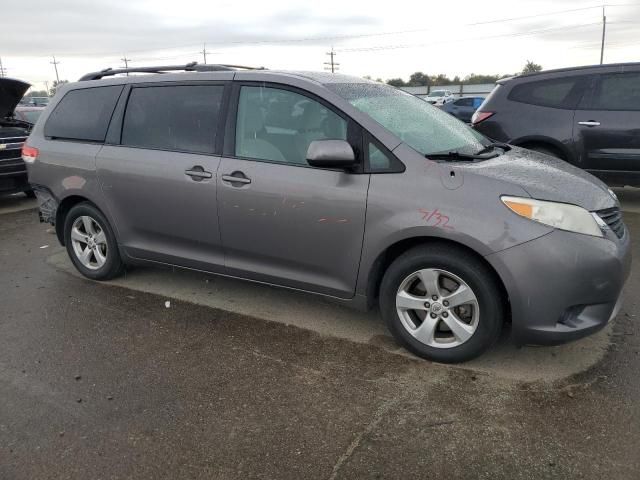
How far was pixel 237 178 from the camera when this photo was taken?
12.0ft

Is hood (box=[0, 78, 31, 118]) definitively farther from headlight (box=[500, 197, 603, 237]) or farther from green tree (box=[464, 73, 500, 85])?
green tree (box=[464, 73, 500, 85])

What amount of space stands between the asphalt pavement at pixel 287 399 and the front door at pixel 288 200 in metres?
0.48

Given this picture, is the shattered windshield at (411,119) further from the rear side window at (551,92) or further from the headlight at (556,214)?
the rear side window at (551,92)

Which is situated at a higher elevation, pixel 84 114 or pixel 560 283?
pixel 84 114

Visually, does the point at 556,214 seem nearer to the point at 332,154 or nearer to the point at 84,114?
the point at 332,154

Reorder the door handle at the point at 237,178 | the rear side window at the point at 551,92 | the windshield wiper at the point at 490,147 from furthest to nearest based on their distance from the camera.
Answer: the rear side window at the point at 551,92 → the windshield wiper at the point at 490,147 → the door handle at the point at 237,178

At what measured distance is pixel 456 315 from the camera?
3.15m

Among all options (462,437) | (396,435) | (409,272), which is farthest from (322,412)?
(409,272)

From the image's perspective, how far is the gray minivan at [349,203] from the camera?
114 inches

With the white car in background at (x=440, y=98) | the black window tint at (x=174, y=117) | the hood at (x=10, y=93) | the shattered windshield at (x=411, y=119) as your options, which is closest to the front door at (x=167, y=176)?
the black window tint at (x=174, y=117)

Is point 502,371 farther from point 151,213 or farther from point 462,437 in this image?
point 151,213

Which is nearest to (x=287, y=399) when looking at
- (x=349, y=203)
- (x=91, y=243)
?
(x=349, y=203)

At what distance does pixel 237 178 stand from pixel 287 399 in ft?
5.07

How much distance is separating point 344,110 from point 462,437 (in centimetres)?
202
